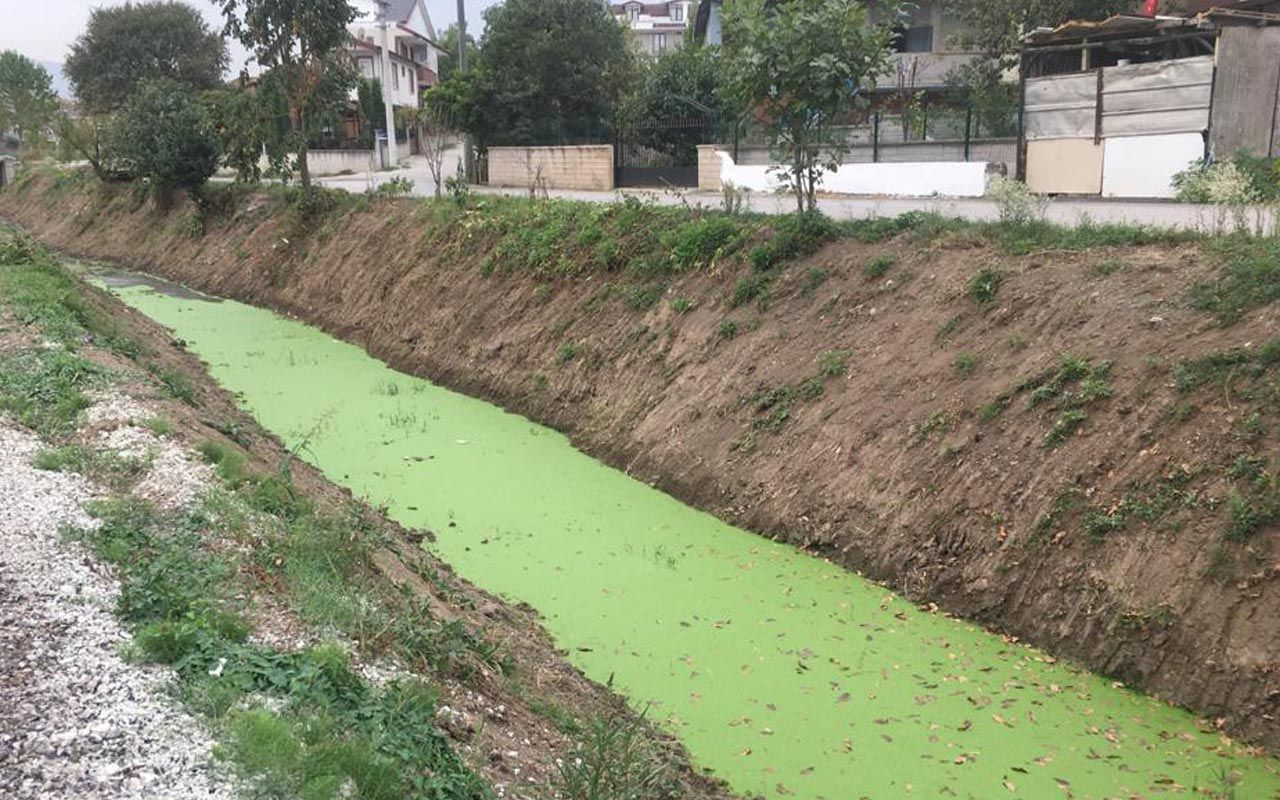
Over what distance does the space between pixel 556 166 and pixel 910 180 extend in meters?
10.9

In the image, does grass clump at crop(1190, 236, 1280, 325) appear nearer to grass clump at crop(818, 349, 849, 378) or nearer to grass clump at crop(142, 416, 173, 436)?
grass clump at crop(818, 349, 849, 378)

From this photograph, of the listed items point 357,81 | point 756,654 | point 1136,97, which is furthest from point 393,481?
point 357,81

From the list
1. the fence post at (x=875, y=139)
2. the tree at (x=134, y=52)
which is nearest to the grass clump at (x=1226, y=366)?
the fence post at (x=875, y=139)

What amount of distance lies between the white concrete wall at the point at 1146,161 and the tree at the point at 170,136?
65.0ft

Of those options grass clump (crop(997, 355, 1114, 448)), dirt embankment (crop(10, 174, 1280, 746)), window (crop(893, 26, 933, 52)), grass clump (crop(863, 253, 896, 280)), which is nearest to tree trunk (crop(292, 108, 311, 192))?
dirt embankment (crop(10, 174, 1280, 746))

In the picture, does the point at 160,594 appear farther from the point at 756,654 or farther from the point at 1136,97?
the point at 1136,97

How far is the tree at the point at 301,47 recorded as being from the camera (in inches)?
850

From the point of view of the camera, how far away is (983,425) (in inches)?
317

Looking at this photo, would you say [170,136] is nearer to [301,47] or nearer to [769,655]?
[301,47]

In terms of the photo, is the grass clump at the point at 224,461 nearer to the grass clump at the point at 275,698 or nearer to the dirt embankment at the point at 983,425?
the grass clump at the point at 275,698

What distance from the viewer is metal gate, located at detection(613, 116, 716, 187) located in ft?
85.5

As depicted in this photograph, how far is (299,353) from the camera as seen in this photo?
16812 mm

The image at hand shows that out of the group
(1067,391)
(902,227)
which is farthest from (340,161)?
(1067,391)

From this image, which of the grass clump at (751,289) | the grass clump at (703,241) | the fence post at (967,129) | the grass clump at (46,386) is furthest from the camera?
the fence post at (967,129)
